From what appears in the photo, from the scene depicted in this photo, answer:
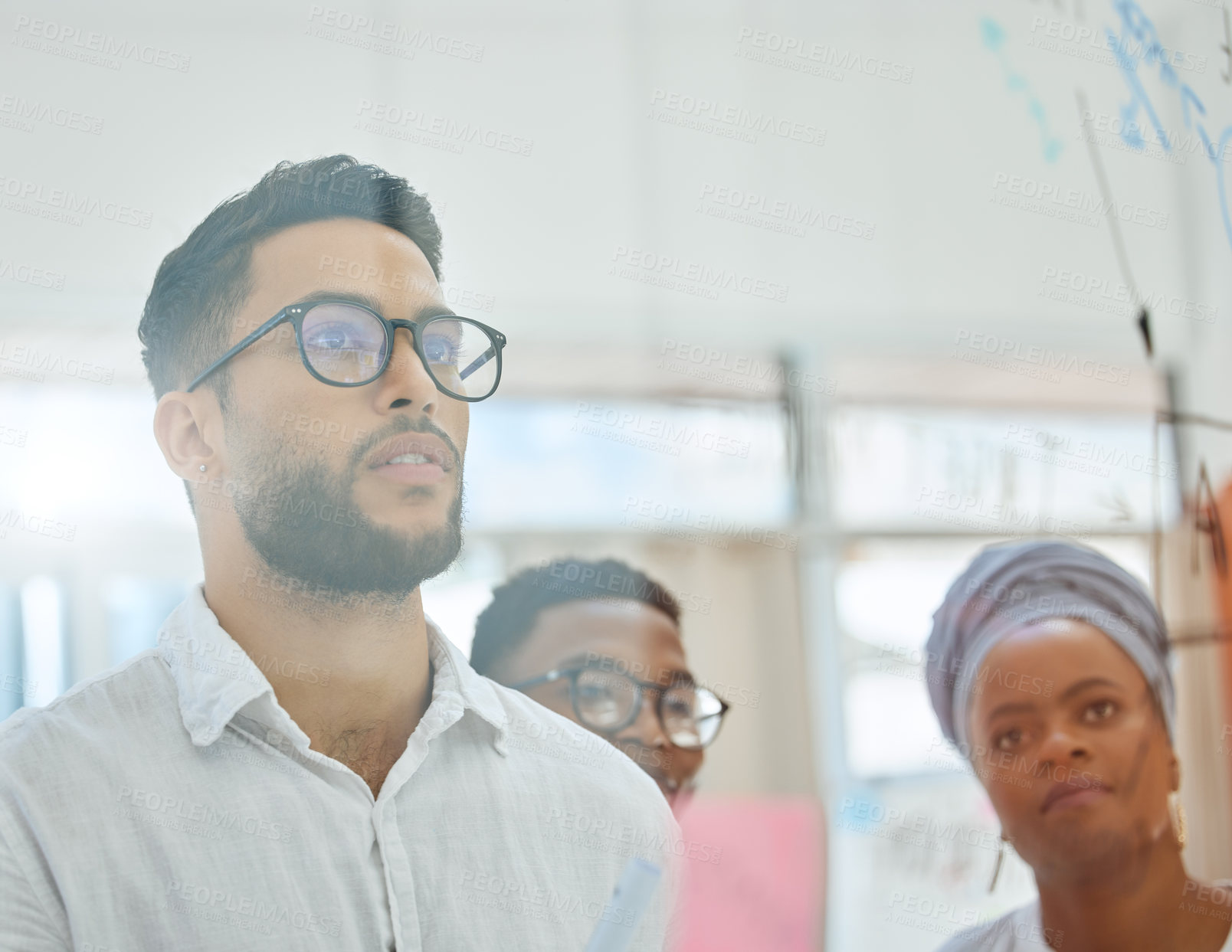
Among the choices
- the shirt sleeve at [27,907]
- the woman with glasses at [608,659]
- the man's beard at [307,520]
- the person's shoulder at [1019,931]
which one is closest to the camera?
the shirt sleeve at [27,907]

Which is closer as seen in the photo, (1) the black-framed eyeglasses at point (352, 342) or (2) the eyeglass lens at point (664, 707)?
(1) the black-framed eyeglasses at point (352, 342)

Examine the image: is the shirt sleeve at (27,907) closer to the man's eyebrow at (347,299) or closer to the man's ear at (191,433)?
the man's ear at (191,433)

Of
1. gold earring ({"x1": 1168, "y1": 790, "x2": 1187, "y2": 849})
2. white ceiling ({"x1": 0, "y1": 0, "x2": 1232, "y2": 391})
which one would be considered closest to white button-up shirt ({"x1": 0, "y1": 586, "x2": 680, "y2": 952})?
white ceiling ({"x1": 0, "y1": 0, "x2": 1232, "y2": 391})

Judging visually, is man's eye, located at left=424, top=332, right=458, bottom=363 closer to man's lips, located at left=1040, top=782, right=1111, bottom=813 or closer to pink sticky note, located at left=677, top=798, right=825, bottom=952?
pink sticky note, located at left=677, top=798, right=825, bottom=952

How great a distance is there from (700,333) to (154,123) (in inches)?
23.2

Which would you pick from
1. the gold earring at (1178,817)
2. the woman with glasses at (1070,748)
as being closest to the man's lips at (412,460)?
the woman with glasses at (1070,748)

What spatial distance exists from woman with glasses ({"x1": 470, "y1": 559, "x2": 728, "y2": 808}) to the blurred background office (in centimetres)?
3

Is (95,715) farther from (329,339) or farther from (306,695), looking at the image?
(329,339)

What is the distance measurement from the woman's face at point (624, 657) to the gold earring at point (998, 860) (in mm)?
396

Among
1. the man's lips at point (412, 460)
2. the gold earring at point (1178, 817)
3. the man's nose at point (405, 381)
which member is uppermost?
the man's nose at point (405, 381)

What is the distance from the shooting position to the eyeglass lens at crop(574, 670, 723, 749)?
1.04 meters

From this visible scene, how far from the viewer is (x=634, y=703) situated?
106 centimetres

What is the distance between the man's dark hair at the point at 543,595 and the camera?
1.01 m

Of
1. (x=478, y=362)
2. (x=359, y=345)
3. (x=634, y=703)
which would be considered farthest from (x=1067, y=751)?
(x=359, y=345)
